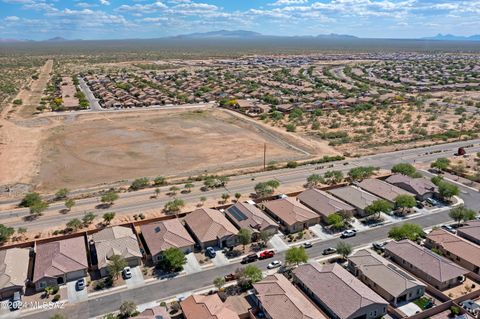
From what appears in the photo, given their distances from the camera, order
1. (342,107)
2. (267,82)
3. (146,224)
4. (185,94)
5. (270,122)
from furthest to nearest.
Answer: (267,82) → (185,94) → (342,107) → (270,122) → (146,224)

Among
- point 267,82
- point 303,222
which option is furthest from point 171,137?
point 267,82

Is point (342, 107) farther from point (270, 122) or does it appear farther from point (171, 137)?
point (171, 137)

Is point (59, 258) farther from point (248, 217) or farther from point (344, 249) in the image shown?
point (344, 249)

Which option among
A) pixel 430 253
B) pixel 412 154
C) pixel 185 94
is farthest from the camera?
pixel 185 94

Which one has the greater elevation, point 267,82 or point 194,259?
point 267,82

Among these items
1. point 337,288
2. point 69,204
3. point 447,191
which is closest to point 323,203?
point 447,191

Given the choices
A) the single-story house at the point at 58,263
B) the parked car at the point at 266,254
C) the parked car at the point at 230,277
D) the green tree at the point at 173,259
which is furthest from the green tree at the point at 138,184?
the parked car at the point at 230,277

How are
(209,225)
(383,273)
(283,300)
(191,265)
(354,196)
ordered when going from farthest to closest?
1. (354,196)
2. (209,225)
3. (191,265)
4. (383,273)
5. (283,300)

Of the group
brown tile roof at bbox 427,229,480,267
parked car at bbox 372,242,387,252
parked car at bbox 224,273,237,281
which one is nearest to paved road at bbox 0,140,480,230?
parked car at bbox 224,273,237,281
